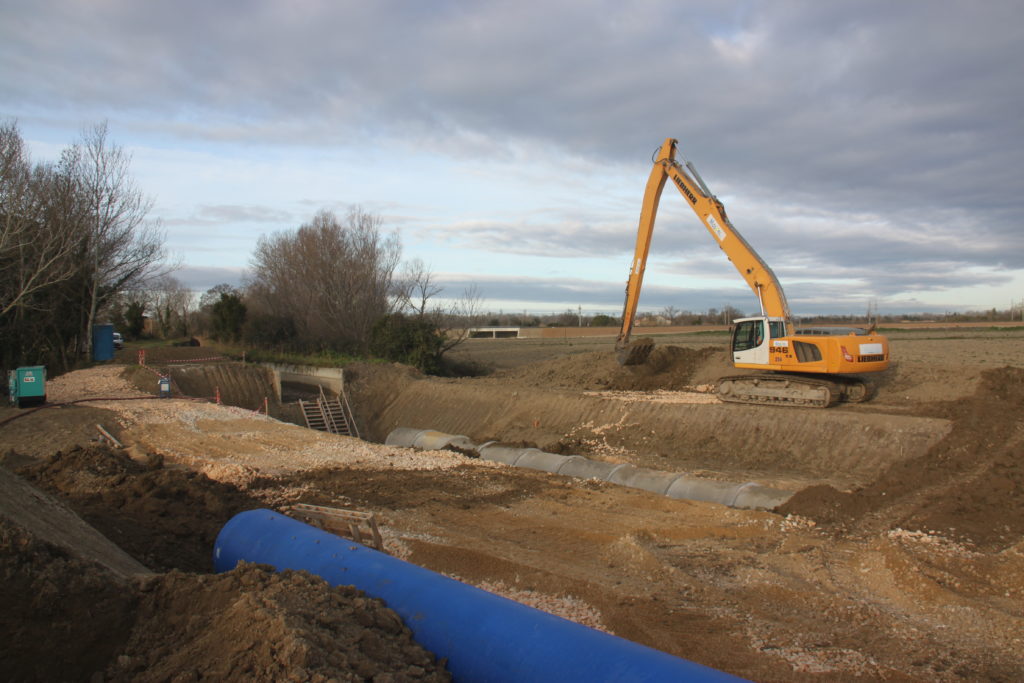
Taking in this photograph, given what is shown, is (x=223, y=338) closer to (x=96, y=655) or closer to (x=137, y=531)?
(x=137, y=531)

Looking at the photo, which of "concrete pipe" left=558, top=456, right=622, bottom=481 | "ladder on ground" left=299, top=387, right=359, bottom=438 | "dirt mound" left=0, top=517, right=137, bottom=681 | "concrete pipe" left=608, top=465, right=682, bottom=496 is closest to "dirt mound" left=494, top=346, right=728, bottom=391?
"ladder on ground" left=299, top=387, right=359, bottom=438

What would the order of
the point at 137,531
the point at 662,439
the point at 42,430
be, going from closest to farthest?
the point at 137,531
the point at 42,430
the point at 662,439

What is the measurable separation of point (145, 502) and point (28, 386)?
34.8ft

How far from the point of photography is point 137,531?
7289 millimetres

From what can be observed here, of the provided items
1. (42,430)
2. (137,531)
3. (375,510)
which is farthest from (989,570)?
(42,430)

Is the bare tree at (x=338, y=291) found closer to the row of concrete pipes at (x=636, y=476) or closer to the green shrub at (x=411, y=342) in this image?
the green shrub at (x=411, y=342)

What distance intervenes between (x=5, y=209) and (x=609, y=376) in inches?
767

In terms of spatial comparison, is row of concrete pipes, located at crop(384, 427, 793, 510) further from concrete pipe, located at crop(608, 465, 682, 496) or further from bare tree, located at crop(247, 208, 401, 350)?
bare tree, located at crop(247, 208, 401, 350)

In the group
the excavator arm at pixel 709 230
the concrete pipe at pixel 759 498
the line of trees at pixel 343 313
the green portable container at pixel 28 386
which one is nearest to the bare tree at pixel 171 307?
the line of trees at pixel 343 313

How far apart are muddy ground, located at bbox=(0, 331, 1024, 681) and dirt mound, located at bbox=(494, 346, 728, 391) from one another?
4.66m

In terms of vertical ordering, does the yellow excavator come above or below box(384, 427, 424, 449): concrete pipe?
above

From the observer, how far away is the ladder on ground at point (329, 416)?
24172mm

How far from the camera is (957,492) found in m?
10.3

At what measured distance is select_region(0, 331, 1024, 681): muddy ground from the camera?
13.4 ft
